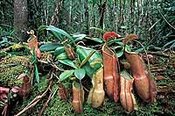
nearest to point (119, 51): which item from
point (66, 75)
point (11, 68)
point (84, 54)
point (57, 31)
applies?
point (84, 54)

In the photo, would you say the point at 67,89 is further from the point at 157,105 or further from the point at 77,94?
the point at 157,105

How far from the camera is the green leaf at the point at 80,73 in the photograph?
131 centimetres

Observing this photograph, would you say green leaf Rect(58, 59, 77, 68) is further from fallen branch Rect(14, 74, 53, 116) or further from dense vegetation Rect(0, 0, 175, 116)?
fallen branch Rect(14, 74, 53, 116)

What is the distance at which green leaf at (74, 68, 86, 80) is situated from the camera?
131 centimetres

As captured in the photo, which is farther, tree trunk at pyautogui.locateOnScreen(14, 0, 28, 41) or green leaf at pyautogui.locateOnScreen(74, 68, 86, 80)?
tree trunk at pyautogui.locateOnScreen(14, 0, 28, 41)

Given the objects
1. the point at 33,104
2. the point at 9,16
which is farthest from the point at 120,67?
the point at 9,16

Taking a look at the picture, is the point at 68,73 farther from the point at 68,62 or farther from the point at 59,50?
the point at 59,50

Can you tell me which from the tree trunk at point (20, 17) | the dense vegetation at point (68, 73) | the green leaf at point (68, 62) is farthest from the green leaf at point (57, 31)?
the tree trunk at point (20, 17)

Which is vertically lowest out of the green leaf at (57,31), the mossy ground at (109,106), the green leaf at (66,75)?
the mossy ground at (109,106)

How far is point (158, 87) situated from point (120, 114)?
0.23 metres

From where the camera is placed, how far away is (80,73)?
134 centimetres

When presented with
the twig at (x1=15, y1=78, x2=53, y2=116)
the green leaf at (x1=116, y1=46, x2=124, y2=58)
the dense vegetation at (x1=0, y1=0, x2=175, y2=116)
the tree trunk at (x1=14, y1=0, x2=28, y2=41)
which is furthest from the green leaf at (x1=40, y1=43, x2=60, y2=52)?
the tree trunk at (x1=14, y1=0, x2=28, y2=41)

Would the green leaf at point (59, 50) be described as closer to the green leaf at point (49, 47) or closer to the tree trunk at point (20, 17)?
the green leaf at point (49, 47)

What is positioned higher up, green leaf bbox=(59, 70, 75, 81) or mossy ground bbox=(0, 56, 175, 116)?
green leaf bbox=(59, 70, 75, 81)
